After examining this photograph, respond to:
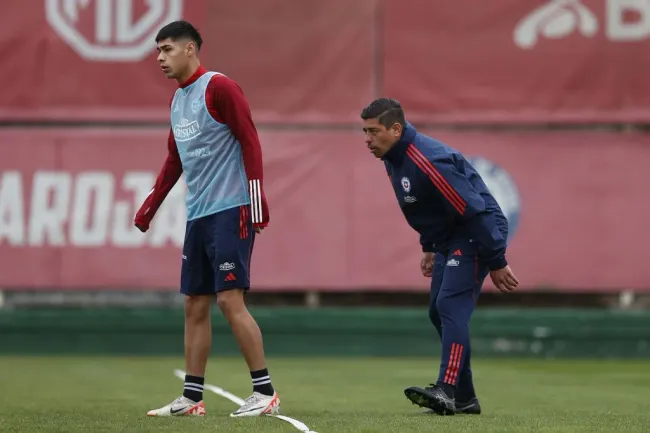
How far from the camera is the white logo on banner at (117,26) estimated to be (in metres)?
13.6

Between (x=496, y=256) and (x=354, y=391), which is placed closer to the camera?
(x=496, y=256)

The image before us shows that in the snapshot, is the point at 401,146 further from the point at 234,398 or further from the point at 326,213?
the point at 326,213

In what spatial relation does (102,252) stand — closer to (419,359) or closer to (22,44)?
(22,44)

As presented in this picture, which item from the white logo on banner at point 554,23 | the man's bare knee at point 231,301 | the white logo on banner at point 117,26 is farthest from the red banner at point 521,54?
the man's bare knee at point 231,301

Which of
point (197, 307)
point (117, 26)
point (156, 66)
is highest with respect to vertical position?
point (117, 26)

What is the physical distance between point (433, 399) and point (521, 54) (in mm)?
7465

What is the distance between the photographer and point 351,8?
1382cm

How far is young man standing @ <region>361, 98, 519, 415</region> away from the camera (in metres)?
7.18

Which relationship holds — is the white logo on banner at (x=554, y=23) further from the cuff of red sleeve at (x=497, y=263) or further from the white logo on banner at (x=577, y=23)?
the cuff of red sleeve at (x=497, y=263)

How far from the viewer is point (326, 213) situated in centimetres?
1370

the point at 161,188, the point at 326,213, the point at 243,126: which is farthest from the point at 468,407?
the point at 326,213

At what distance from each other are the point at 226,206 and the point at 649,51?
796 centimetres

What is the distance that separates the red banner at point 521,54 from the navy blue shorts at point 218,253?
22.3 ft

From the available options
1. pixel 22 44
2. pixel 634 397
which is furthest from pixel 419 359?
pixel 22 44
